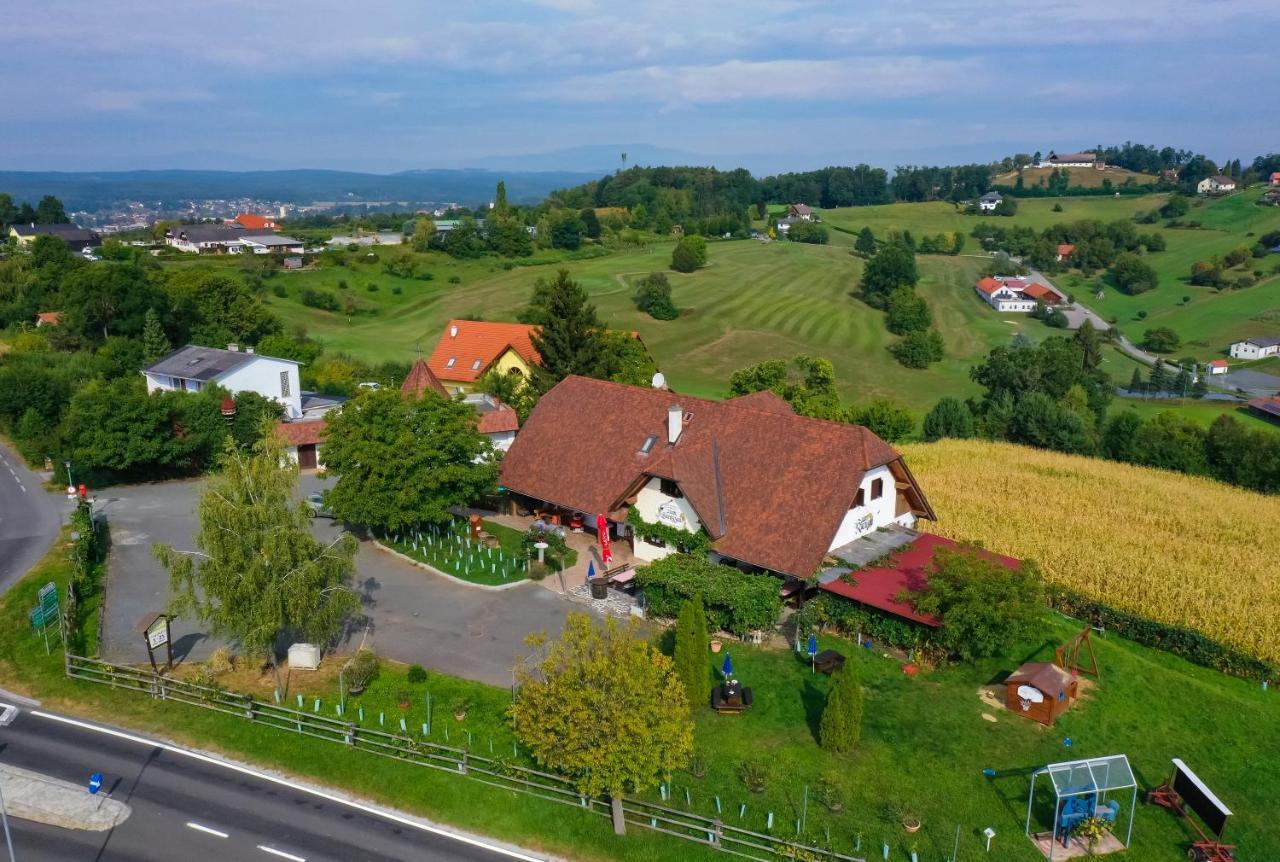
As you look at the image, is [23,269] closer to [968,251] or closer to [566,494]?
[566,494]

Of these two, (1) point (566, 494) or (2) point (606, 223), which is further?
(2) point (606, 223)

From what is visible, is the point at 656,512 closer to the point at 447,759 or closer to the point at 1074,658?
the point at 447,759

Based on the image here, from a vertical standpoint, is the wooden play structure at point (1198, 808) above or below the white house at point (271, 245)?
below

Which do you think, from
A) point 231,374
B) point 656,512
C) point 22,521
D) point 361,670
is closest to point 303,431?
point 231,374

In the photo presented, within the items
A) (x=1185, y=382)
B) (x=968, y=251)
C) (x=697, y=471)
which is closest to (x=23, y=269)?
(x=697, y=471)

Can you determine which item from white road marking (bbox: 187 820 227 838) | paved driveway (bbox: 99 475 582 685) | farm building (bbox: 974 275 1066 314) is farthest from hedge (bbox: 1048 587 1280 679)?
farm building (bbox: 974 275 1066 314)

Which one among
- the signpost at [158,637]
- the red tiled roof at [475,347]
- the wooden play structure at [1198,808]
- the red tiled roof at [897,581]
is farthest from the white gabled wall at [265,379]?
the wooden play structure at [1198,808]

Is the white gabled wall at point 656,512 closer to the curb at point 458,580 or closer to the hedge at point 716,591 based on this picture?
the hedge at point 716,591

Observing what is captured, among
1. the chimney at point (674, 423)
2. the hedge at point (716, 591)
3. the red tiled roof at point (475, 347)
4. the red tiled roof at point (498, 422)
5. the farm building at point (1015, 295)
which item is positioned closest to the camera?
the hedge at point (716, 591)
